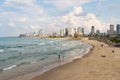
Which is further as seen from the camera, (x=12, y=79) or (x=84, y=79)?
(x=12, y=79)

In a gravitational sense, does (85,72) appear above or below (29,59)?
above

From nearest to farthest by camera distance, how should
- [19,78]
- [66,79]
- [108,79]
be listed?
[108,79] → [66,79] → [19,78]

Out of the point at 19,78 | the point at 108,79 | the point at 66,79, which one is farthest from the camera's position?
the point at 19,78

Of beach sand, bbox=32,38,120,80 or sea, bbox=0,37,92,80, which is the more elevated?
beach sand, bbox=32,38,120,80

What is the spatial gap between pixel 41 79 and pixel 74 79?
9.28 feet

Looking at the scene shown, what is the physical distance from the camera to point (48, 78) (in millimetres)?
21172

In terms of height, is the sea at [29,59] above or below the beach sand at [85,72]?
below

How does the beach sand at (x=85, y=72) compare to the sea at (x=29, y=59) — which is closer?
the beach sand at (x=85, y=72)

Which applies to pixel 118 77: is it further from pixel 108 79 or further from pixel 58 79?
pixel 58 79

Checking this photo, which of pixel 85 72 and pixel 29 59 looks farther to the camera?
pixel 29 59

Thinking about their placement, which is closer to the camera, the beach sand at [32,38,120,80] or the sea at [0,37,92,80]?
the beach sand at [32,38,120,80]

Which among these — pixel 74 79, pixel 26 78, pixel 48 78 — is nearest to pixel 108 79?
pixel 74 79

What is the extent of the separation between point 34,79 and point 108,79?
621 centimetres

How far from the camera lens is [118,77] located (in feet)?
63.3
